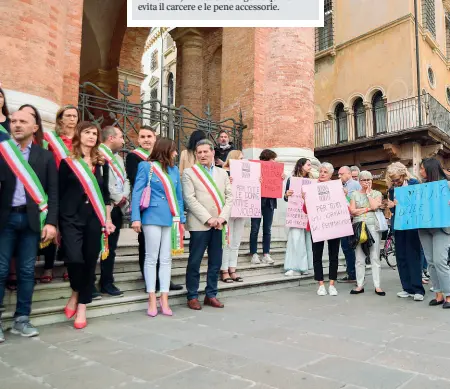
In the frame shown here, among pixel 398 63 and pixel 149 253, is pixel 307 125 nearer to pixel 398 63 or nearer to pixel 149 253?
pixel 149 253

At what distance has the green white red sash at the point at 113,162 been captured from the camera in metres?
4.96

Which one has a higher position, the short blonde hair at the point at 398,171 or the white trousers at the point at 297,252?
the short blonde hair at the point at 398,171

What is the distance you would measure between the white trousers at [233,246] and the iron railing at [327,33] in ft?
67.2

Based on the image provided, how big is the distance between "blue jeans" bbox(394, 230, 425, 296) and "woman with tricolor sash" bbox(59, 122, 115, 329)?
4224 millimetres

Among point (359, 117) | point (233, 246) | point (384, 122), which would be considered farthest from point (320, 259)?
point (359, 117)

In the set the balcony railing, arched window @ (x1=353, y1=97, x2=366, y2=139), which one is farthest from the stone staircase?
arched window @ (x1=353, y1=97, x2=366, y2=139)

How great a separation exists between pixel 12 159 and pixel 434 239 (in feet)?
16.6

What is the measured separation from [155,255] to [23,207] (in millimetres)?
1531

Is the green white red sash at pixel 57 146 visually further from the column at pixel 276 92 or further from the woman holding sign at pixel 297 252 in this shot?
the column at pixel 276 92

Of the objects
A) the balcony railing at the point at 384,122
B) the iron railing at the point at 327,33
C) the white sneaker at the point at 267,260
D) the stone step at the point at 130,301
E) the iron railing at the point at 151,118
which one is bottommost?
the stone step at the point at 130,301

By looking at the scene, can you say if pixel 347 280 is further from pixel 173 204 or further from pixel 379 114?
pixel 379 114

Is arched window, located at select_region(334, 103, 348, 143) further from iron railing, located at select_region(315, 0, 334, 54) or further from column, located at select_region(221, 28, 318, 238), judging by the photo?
column, located at select_region(221, 28, 318, 238)

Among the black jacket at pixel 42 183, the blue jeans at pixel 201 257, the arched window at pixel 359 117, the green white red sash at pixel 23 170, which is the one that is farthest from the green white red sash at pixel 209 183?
the arched window at pixel 359 117

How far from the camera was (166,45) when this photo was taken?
3734cm
